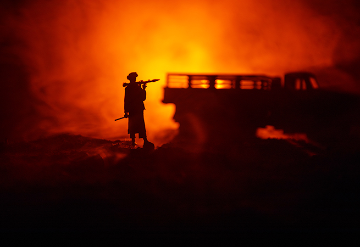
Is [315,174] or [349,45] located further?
[349,45]

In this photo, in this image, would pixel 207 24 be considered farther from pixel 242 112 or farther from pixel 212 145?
pixel 212 145

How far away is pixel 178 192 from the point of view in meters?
5.26

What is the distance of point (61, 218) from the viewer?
428 cm

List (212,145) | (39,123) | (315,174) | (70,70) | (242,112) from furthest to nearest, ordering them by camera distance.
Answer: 1. (70,70)
2. (39,123)
3. (242,112)
4. (212,145)
5. (315,174)

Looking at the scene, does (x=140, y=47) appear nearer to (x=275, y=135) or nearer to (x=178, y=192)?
(x=275, y=135)

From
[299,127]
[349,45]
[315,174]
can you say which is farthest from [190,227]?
[349,45]

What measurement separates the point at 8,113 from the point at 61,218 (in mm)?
11765

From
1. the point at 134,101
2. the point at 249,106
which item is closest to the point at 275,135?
the point at 249,106

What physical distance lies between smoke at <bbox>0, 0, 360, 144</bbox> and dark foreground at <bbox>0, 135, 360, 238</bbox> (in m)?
7.38

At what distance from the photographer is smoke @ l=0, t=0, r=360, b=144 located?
1436 centimetres

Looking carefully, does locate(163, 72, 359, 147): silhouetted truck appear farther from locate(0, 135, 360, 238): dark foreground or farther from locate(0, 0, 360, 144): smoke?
locate(0, 0, 360, 144): smoke

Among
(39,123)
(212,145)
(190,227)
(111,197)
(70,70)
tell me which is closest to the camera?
(190,227)

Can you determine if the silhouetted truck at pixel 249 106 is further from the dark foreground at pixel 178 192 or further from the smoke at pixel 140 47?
the smoke at pixel 140 47

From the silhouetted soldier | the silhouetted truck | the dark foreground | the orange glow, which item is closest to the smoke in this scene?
the orange glow
